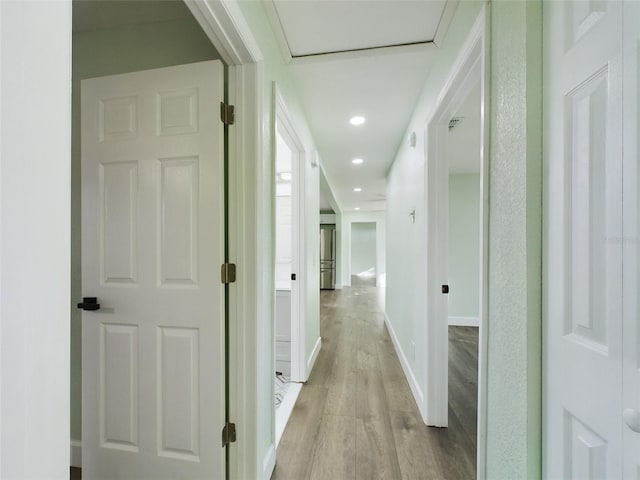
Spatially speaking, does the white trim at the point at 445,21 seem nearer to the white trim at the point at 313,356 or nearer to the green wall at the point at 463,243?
the white trim at the point at 313,356

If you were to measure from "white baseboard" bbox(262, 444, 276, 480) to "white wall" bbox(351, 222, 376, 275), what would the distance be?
325 inches

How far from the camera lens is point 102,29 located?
60.3 inches

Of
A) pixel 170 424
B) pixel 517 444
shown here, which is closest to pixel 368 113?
pixel 517 444

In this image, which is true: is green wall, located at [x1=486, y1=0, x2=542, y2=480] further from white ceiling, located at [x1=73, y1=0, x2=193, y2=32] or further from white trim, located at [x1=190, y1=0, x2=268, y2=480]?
white ceiling, located at [x1=73, y1=0, x2=193, y2=32]

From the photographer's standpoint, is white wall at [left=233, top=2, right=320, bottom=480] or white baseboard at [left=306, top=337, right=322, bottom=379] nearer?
white wall at [left=233, top=2, right=320, bottom=480]

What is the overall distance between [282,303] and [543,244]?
2.30m

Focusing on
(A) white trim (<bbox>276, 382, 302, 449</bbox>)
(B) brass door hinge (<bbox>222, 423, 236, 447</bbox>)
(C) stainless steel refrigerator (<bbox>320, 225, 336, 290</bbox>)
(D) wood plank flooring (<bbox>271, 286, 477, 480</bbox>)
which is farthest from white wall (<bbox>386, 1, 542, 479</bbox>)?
(C) stainless steel refrigerator (<bbox>320, 225, 336, 290</bbox>)

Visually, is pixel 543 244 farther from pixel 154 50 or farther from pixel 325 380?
pixel 325 380

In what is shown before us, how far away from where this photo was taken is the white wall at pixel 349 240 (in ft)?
27.7

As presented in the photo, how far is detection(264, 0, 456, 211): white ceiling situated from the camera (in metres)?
1.33

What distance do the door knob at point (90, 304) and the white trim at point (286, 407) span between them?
1.30 metres

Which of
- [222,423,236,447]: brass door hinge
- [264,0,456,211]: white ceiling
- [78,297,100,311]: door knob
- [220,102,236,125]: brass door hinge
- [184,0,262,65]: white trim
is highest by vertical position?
[264,0,456,211]: white ceiling

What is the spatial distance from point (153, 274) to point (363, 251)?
8934mm

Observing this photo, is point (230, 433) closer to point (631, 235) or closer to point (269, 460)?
point (269, 460)
